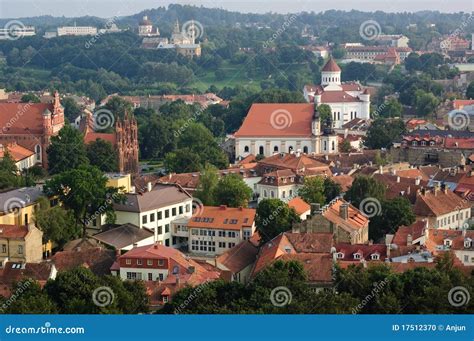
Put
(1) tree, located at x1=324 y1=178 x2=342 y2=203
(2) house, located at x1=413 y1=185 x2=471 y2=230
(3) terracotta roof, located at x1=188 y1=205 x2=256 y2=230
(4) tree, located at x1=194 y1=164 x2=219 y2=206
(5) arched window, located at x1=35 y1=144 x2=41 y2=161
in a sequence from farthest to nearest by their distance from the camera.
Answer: (5) arched window, located at x1=35 y1=144 x2=41 y2=161 → (1) tree, located at x1=324 y1=178 x2=342 y2=203 → (4) tree, located at x1=194 y1=164 x2=219 y2=206 → (2) house, located at x1=413 y1=185 x2=471 y2=230 → (3) terracotta roof, located at x1=188 y1=205 x2=256 y2=230

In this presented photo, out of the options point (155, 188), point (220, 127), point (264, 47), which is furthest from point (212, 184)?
point (264, 47)

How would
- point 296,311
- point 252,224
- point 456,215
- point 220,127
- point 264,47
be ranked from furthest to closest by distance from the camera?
1. point 264,47
2. point 220,127
3. point 456,215
4. point 252,224
5. point 296,311

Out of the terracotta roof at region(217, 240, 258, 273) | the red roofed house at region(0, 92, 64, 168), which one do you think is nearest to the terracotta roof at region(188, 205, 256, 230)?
the terracotta roof at region(217, 240, 258, 273)

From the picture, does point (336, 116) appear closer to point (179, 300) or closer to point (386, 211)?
point (386, 211)

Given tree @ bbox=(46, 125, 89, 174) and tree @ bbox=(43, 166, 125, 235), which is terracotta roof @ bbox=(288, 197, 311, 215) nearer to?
tree @ bbox=(43, 166, 125, 235)

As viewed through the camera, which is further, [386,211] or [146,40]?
[146,40]

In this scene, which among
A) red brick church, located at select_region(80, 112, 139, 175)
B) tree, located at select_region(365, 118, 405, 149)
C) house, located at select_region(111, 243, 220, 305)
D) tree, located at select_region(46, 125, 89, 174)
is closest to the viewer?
house, located at select_region(111, 243, 220, 305)

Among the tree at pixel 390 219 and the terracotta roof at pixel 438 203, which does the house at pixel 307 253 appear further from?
the terracotta roof at pixel 438 203

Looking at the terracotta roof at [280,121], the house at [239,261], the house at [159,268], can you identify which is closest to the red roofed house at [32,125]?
the terracotta roof at [280,121]
